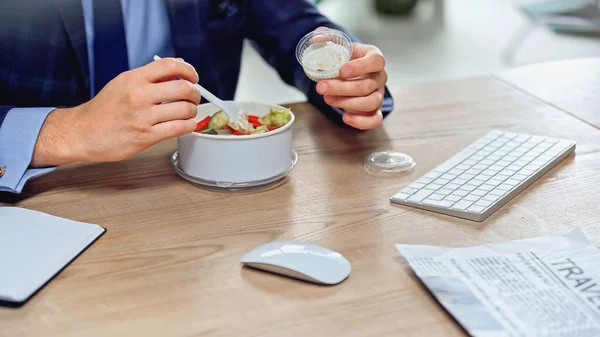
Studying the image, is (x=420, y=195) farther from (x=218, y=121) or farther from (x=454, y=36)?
(x=454, y=36)

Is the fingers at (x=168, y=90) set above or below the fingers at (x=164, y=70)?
below

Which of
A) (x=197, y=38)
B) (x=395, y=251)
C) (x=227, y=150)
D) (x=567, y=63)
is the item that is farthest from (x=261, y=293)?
(x=567, y=63)

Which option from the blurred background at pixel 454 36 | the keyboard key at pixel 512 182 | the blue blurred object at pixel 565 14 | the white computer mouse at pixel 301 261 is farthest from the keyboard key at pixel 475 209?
the blue blurred object at pixel 565 14

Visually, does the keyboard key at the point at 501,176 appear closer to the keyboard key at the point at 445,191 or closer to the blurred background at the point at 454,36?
the keyboard key at the point at 445,191

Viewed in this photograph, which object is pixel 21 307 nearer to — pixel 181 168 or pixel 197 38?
pixel 181 168

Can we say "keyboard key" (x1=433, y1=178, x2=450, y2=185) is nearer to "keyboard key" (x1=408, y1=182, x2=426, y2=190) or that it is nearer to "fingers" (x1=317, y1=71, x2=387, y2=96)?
"keyboard key" (x1=408, y1=182, x2=426, y2=190)

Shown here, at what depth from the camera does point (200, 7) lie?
60.6 inches

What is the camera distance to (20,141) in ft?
3.60

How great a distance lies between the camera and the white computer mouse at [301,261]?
818mm

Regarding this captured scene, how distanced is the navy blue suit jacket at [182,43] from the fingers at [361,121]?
4.3 inches

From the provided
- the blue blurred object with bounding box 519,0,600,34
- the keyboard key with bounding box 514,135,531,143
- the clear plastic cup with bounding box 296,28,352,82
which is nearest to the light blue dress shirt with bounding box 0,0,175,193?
the clear plastic cup with bounding box 296,28,352,82

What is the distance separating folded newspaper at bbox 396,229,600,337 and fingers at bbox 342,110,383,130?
40 cm

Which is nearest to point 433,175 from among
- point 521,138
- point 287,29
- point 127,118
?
point 521,138

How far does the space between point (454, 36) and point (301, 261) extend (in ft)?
12.9
